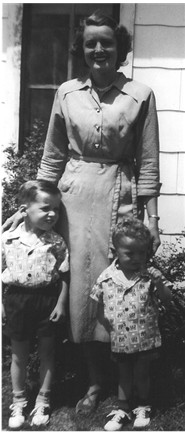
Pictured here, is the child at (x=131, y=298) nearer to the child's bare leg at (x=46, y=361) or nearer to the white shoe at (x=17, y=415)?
the child's bare leg at (x=46, y=361)

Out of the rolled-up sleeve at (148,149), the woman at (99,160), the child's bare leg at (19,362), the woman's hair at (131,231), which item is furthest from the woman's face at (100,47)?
the child's bare leg at (19,362)

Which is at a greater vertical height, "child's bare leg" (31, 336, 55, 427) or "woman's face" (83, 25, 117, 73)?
"woman's face" (83, 25, 117, 73)

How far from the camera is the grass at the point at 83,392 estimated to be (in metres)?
2.86

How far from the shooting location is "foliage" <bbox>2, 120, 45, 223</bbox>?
148 inches

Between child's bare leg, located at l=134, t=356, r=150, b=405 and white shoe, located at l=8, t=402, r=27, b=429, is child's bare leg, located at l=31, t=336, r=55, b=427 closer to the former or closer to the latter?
white shoe, located at l=8, t=402, r=27, b=429

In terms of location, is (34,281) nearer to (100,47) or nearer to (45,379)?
(45,379)

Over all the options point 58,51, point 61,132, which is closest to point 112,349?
point 61,132

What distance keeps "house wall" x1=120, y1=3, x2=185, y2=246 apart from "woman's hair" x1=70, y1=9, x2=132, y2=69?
1.20 metres

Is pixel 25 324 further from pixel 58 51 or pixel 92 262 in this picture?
pixel 58 51

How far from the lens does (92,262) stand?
281cm

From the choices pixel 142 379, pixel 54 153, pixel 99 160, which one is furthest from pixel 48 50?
pixel 142 379

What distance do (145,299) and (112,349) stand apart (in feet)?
0.97

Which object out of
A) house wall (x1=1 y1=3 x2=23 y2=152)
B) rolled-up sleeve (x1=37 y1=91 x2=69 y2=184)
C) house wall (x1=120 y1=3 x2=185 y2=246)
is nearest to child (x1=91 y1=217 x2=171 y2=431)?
rolled-up sleeve (x1=37 y1=91 x2=69 y2=184)

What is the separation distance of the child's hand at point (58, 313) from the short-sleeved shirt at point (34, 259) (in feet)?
0.43
